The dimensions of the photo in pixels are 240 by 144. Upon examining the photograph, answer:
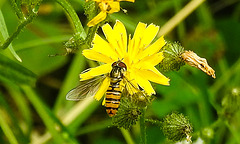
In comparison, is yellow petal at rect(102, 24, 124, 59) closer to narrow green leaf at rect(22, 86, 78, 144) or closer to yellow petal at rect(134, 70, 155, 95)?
yellow petal at rect(134, 70, 155, 95)

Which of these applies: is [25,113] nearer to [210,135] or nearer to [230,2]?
[210,135]

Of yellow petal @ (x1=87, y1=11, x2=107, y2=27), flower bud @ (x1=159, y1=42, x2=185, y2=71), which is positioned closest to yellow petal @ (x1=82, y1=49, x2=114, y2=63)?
yellow petal @ (x1=87, y1=11, x2=107, y2=27)

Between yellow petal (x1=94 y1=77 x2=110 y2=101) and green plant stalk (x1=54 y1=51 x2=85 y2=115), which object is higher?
green plant stalk (x1=54 y1=51 x2=85 y2=115)

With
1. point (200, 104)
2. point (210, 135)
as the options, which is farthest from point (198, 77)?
point (210, 135)

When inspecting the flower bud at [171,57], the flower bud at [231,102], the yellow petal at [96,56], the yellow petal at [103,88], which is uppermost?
the yellow petal at [96,56]

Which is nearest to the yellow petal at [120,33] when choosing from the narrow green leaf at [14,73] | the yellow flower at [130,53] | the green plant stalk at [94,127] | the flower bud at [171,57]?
the yellow flower at [130,53]

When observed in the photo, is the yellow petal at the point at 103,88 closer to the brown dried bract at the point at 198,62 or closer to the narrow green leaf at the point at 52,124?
the brown dried bract at the point at 198,62

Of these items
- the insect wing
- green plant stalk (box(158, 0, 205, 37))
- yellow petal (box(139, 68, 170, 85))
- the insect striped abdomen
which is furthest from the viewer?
green plant stalk (box(158, 0, 205, 37))
